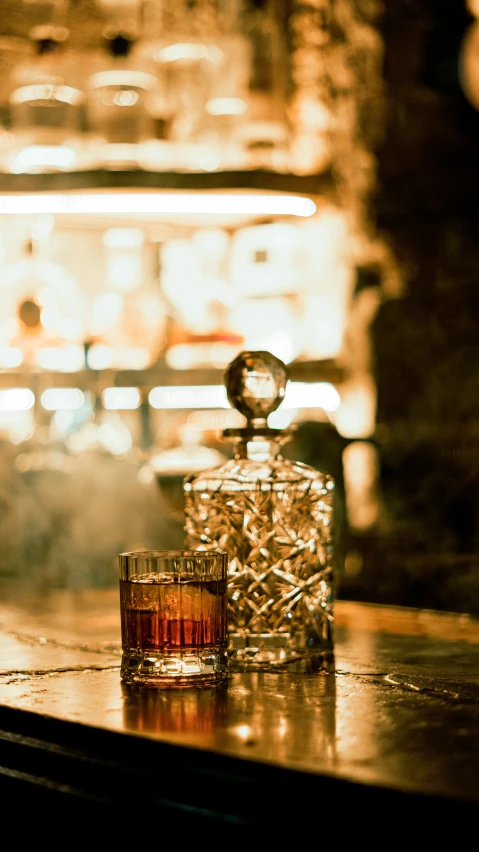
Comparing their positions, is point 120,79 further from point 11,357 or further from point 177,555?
point 177,555

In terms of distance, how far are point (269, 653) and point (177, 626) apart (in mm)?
133

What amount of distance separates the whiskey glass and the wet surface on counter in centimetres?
2

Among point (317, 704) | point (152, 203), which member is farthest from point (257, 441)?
point (152, 203)

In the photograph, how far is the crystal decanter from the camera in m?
0.96

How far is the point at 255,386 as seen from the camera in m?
1.02

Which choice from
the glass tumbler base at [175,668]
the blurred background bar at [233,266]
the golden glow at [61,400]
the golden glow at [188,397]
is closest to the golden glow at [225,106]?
the blurred background bar at [233,266]

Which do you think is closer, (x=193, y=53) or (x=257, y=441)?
(x=257, y=441)

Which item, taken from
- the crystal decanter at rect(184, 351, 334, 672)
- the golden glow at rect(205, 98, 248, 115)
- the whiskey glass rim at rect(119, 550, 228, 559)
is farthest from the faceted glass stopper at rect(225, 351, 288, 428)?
the golden glow at rect(205, 98, 248, 115)

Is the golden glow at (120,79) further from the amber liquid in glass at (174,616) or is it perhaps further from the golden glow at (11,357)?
the amber liquid in glass at (174,616)

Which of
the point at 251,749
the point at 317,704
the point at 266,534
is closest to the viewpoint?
the point at 251,749

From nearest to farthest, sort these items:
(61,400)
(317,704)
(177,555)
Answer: (317,704) → (177,555) → (61,400)

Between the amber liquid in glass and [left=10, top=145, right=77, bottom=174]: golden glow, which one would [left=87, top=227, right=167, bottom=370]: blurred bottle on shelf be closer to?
[left=10, top=145, right=77, bottom=174]: golden glow

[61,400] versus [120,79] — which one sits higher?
[120,79]

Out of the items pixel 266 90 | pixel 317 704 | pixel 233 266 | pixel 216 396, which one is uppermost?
pixel 266 90
